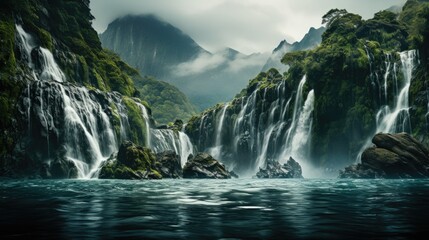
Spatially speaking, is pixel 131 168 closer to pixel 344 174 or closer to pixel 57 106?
pixel 57 106

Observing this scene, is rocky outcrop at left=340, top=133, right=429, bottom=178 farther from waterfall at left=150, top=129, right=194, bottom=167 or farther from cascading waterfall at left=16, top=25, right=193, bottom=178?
waterfall at left=150, top=129, right=194, bottom=167

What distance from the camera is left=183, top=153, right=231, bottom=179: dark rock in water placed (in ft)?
171

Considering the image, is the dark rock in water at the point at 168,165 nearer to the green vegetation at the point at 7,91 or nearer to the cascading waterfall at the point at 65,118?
the cascading waterfall at the point at 65,118

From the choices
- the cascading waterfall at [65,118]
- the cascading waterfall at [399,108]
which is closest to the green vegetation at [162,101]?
the cascading waterfall at [65,118]

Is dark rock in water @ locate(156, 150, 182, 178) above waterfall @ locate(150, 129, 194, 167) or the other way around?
the other way around

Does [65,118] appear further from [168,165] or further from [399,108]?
[399,108]

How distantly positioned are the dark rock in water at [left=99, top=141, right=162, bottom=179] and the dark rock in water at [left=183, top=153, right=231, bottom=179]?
5.94 meters

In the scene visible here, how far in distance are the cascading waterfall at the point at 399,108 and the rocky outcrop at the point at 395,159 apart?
1298 cm

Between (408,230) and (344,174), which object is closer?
(408,230)

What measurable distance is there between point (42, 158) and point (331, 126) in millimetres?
47312

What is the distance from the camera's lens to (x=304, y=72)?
75062 mm

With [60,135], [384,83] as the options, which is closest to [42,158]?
[60,135]

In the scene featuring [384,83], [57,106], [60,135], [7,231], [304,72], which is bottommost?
[7,231]

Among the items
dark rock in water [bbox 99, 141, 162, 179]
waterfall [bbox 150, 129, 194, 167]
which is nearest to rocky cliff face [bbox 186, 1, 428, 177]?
waterfall [bbox 150, 129, 194, 167]
